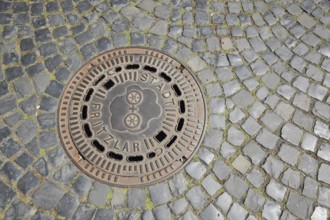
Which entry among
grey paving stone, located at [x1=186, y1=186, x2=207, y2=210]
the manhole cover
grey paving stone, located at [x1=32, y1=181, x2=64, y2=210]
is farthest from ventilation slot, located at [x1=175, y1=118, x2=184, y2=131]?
grey paving stone, located at [x1=32, y1=181, x2=64, y2=210]

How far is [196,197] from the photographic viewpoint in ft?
9.01

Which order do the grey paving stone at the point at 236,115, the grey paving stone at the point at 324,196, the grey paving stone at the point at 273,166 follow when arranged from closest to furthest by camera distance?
the grey paving stone at the point at 324,196 < the grey paving stone at the point at 273,166 < the grey paving stone at the point at 236,115

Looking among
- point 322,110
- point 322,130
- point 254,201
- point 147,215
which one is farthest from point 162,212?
point 322,110

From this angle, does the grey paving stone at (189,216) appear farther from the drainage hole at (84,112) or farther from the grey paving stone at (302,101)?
the grey paving stone at (302,101)

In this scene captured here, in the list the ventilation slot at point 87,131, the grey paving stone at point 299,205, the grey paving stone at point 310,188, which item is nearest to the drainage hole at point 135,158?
the ventilation slot at point 87,131

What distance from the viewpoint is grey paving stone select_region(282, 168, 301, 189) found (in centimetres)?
280

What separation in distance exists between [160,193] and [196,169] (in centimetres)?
38

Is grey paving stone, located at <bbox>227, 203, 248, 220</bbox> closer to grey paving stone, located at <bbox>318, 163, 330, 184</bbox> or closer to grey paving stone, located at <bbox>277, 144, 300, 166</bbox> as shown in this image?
grey paving stone, located at <bbox>277, 144, 300, 166</bbox>

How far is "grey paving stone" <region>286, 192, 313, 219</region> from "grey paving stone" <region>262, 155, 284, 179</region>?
202 mm

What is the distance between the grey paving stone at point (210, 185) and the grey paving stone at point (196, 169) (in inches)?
2.3

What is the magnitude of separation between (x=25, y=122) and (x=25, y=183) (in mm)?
563

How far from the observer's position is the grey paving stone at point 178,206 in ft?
8.84

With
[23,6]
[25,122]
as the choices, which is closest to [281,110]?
[25,122]

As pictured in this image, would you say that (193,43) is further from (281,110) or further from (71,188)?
(71,188)
